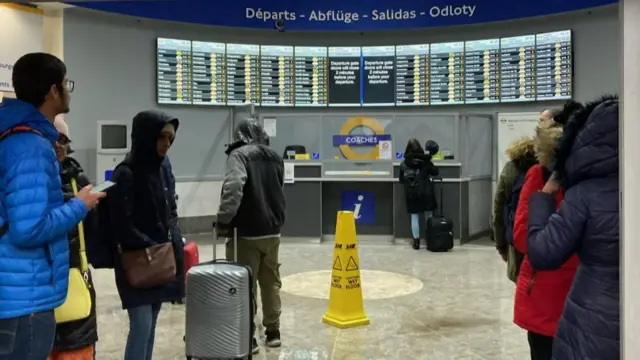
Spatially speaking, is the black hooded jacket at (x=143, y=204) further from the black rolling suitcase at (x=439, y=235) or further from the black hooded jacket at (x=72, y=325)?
the black rolling suitcase at (x=439, y=235)

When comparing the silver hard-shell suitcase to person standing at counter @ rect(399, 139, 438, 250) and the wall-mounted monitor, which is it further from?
the wall-mounted monitor

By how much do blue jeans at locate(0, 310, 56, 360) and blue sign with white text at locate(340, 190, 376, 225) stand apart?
316 inches

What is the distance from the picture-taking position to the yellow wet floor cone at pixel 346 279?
17.1ft

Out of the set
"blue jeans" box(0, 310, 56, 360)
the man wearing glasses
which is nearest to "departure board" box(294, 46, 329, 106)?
the man wearing glasses

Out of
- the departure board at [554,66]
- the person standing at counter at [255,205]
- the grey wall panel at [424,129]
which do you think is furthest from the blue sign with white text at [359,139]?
the person standing at counter at [255,205]

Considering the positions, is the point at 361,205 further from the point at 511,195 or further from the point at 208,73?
the point at 511,195

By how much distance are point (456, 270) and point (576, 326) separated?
5656mm

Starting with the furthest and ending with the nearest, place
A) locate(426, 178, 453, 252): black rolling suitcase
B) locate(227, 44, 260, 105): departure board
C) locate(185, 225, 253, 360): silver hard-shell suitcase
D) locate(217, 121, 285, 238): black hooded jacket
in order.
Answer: locate(227, 44, 260, 105): departure board, locate(426, 178, 453, 252): black rolling suitcase, locate(217, 121, 285, 238): black hooded jacket, locate(185, 225, 253, 360): silver hard-shell suitcase

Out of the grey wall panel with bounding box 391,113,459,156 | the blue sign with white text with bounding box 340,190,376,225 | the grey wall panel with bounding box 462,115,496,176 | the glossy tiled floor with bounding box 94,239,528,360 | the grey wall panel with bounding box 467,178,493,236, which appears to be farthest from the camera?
the grey wall panel with bounding box 462,115,496,176

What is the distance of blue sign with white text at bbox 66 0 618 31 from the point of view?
379 inches

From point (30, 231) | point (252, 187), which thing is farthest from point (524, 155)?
point (30, 231)

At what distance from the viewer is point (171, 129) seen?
10.9 ft

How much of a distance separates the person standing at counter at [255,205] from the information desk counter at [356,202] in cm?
542

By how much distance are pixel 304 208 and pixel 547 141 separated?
747cm
